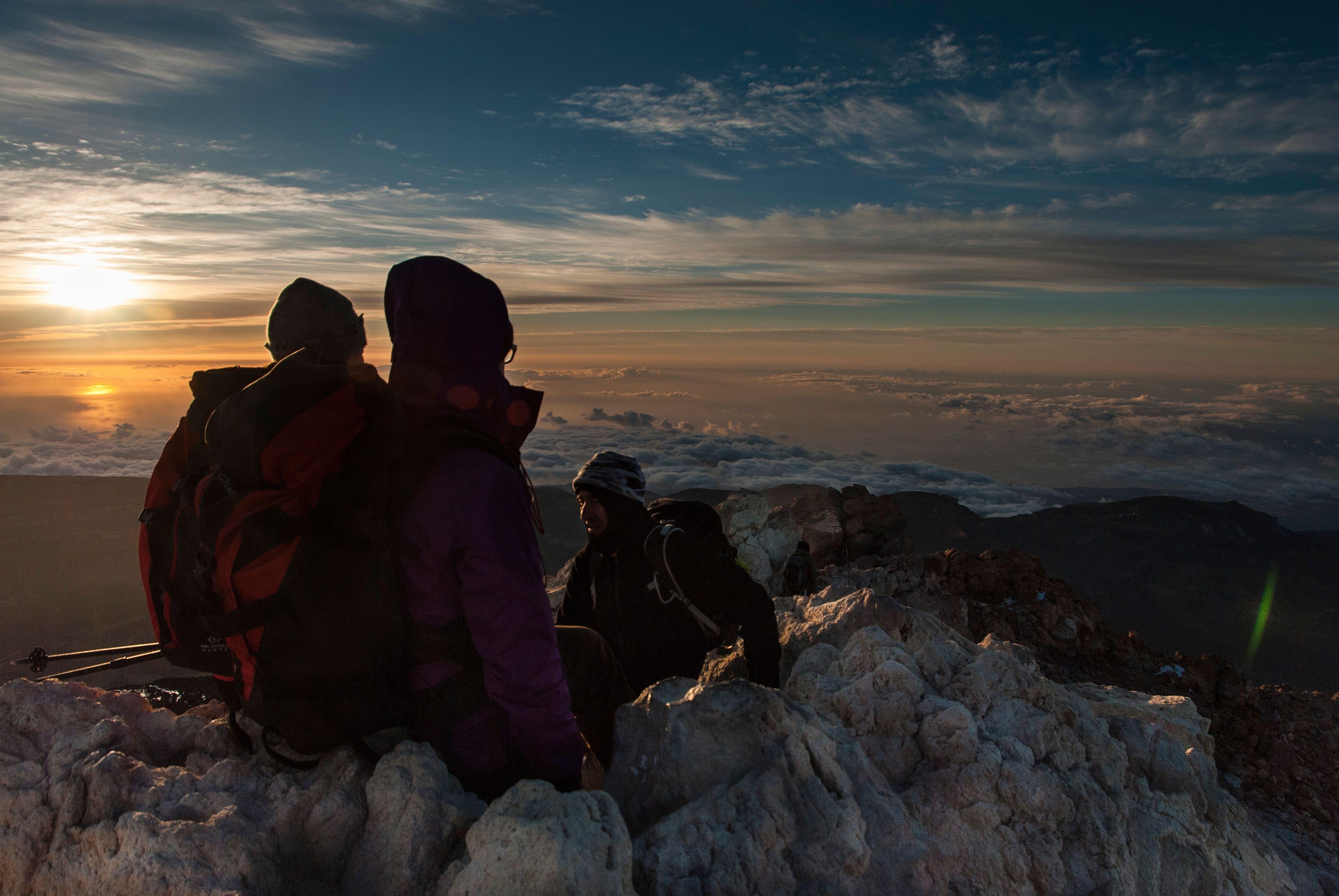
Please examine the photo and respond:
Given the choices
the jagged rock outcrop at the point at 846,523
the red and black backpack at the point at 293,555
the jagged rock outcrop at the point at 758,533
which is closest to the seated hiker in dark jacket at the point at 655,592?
the red and black backpack at the point at 293,555

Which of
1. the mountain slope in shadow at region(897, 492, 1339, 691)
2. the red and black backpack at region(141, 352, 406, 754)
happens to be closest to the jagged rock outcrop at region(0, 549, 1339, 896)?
the red and black backpack at region(141, 352, 406, 754)

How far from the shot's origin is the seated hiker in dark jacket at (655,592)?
4.12 metres

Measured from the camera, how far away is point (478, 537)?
7.05 feet

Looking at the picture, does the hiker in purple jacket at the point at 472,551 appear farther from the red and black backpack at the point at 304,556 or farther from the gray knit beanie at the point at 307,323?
the gray knit beanie at the point at 307,323

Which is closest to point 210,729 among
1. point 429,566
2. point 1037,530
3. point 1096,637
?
point 429,566

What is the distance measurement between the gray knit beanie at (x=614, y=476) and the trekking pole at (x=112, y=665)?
7.87ft

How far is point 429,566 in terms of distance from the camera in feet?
7.23

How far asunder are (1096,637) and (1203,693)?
219cm

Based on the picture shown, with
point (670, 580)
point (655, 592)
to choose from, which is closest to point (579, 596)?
point (655, 592)

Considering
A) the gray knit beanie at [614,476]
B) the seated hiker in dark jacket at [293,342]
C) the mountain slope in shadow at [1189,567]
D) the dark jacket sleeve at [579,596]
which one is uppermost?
the seated hiker in dark jacket at [293,342]

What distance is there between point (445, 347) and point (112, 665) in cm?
177

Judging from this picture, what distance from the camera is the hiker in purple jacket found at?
217 cm

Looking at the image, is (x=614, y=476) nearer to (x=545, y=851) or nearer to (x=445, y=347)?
(x=445, y=347)

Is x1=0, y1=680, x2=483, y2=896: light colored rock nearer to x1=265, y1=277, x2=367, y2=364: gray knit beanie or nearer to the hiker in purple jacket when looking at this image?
the hiker in purple jacket
